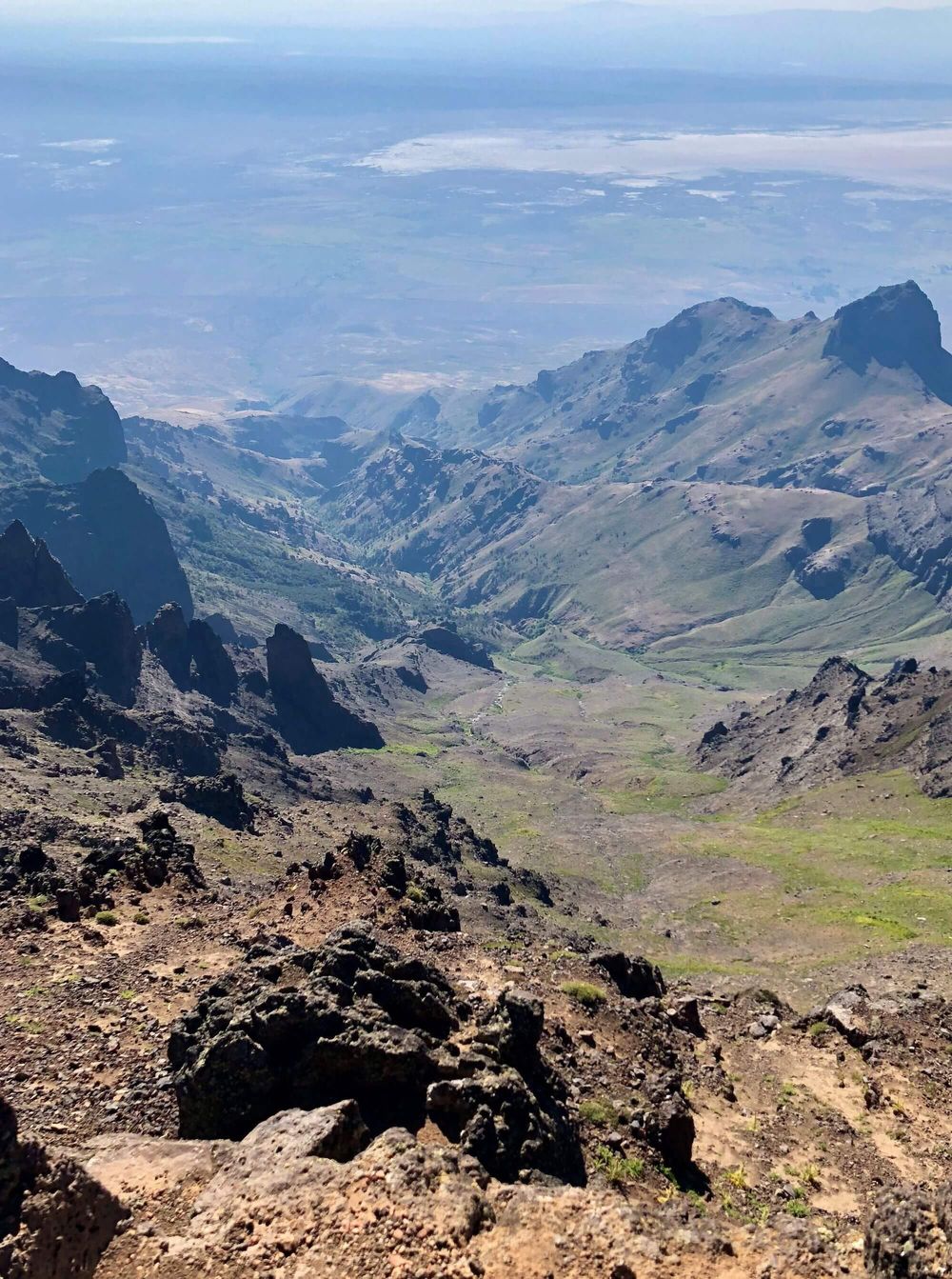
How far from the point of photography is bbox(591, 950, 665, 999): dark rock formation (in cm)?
4700

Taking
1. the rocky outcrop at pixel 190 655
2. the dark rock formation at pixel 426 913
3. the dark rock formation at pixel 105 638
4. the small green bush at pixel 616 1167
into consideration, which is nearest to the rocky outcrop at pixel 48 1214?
the small green bush at pixel 616 1167

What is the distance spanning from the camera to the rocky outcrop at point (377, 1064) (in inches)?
1188

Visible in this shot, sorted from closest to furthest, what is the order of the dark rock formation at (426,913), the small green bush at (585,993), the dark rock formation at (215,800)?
1. the small green bush at (585,993)
2. the dark rock formation at (426,913)
3. the dark rock formation at (215,800)

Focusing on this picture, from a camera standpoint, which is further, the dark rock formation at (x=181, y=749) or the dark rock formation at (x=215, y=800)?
the dark rock formation at (x=181, y=749)

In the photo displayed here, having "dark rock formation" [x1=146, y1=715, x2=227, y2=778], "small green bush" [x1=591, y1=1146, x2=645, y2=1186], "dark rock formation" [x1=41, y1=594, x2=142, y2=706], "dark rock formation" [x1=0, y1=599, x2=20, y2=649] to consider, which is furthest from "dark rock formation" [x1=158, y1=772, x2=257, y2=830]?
"small green bush" [x1=591, y1=1146, x2=645, y2=1186]

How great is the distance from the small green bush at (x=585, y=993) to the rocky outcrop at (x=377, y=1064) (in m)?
6.92

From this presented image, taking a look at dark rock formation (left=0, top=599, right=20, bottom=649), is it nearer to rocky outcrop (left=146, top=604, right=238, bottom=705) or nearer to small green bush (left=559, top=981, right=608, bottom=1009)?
rocky outcrop (left=146, top=604, right=238, bottom=705)

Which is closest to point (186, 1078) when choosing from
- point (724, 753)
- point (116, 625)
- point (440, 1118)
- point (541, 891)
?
point (440, 1118)

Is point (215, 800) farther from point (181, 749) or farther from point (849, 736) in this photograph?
point (849, 736)

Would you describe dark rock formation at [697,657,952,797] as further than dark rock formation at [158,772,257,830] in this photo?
Yes

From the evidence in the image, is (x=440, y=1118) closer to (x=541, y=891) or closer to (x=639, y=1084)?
(x=639, y=1084)

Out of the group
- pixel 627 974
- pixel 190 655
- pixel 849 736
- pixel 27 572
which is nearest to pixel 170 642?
pixel 190 655

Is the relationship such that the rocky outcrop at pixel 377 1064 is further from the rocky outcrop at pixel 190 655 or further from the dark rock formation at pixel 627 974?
the rocky outcrop at pixel 190 655

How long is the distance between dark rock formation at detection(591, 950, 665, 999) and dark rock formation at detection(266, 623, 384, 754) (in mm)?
136614
